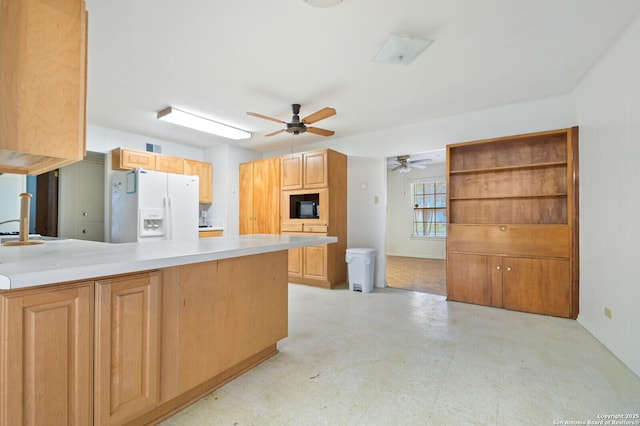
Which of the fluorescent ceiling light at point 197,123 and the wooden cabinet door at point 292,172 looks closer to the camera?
the fluorescent ceiling light at point 197,123

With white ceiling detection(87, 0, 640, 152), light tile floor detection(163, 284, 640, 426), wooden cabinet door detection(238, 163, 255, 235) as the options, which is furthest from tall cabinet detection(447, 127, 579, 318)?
wooden cabinet door detection(238, 163, 255, 235)

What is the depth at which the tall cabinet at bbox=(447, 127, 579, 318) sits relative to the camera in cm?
327

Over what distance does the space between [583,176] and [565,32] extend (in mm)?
1521

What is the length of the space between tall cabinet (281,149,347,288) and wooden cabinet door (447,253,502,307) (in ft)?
5.67

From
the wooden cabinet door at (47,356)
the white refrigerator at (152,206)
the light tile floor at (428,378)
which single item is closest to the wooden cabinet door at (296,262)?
the white refrigerator at (152,206)

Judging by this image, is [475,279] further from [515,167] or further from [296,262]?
[296,262]

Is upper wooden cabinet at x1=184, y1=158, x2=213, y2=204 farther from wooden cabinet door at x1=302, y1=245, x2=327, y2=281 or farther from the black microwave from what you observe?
wooden cabinet door at x1=302, y1=245, x2=327, y2=281

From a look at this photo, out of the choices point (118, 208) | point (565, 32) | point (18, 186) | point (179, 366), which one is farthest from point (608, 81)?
point (18, 186)

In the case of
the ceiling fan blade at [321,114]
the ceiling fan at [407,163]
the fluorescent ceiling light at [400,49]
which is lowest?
the ceiling fan blade at [321,114]

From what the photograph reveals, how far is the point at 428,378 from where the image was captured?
2.03 metres

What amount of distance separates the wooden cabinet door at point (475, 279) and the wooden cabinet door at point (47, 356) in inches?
151

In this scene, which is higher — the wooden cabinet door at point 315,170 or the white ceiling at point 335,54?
the white ceiling at point 335,54

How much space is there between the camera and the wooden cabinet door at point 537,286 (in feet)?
10.7

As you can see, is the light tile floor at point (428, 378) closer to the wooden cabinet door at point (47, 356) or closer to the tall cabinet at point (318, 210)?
the wooden cabinet door at point (47, 356)
